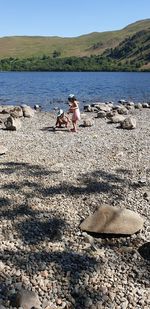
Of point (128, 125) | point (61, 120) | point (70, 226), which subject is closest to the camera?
→ point (70, 226)

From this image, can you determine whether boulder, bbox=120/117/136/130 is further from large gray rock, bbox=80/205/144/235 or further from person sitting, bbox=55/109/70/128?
large gray rock, bbox=80/205/144/235

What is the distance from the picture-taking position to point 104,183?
14.4m

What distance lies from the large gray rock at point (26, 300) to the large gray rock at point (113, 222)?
3.16 metres

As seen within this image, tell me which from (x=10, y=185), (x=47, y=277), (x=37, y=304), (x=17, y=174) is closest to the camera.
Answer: (x=37, y=304)

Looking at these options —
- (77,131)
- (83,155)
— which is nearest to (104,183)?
(83,155)

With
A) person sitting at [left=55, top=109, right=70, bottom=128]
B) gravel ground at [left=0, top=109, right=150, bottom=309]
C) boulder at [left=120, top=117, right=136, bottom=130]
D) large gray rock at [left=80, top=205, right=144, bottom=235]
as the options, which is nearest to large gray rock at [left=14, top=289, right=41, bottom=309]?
gravel ground at [left=0, top=109, right=150, bottom=309]

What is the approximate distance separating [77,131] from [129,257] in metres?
17.4

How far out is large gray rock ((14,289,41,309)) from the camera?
25.0ft

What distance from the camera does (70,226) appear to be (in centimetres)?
1107

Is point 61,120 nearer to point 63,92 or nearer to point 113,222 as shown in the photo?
point 113,222

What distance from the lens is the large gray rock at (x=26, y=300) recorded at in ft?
25.0

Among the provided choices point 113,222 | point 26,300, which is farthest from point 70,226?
point 26,300

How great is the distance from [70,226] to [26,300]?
11.7 ft

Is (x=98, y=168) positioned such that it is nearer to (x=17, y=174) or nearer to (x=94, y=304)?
(x=17, y=174)
